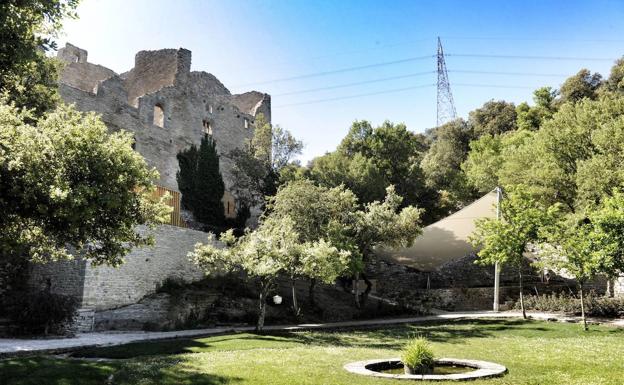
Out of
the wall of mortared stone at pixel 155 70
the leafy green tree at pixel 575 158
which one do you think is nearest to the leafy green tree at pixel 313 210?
the leafy green tree at pixel 575 158

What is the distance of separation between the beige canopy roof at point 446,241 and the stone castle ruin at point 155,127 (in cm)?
1354

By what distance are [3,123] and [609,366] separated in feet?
48.4

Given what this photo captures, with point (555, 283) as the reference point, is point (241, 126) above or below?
above

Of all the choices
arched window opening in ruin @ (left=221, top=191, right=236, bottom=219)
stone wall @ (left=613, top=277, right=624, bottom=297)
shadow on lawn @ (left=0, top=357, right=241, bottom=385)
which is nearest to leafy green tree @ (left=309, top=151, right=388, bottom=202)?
arched window opening in ruin @ (left=221, top=191, right=236, bottom=219)

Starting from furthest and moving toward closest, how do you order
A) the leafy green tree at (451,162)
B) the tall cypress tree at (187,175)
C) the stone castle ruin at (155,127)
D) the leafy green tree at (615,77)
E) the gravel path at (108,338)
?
the leafy green tree at (615,77), the leafy green tree at (451,162), the tall cypress tree at (187,175), the stone castle ruin at (155,127), the gravel path at (108,338)

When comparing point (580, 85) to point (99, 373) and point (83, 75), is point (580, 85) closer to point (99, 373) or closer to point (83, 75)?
point (83, 75)

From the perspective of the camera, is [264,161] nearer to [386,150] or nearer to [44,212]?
[386,150]

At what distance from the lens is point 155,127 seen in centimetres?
3434

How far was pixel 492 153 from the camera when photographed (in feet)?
149

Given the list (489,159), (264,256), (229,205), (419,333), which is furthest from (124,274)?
(489,159)

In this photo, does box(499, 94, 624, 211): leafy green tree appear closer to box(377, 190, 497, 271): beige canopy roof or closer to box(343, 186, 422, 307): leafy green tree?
box(377, 190, 497, 271): beige canopy roof

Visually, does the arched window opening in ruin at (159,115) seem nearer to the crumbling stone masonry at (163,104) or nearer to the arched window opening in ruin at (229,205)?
the crumbling stone masonry at (163,104)

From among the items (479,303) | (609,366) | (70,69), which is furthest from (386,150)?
(609,366)

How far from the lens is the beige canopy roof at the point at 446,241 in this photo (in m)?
32.1
